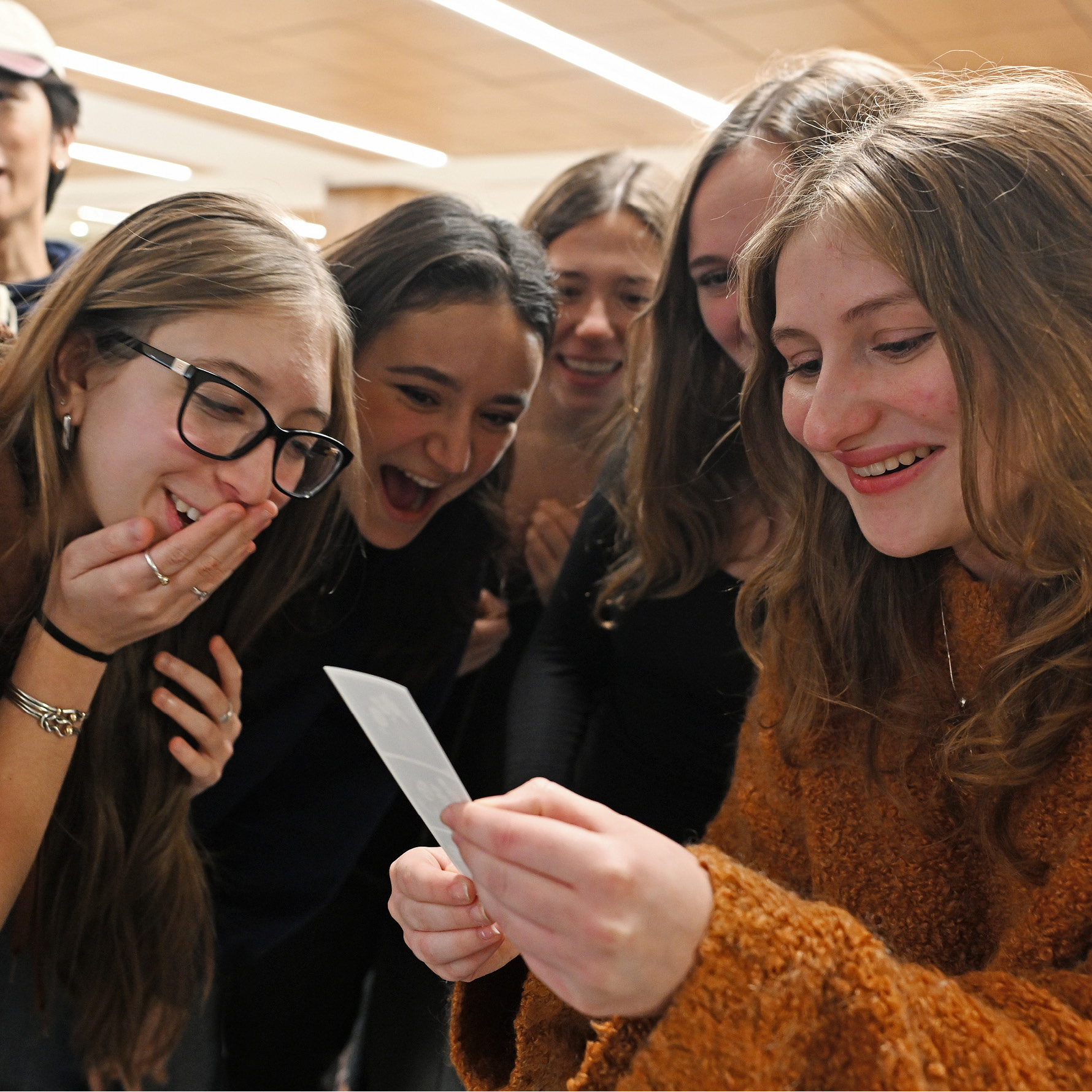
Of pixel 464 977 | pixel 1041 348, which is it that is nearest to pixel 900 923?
pixel 464 977

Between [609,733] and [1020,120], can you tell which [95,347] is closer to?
[609,733]

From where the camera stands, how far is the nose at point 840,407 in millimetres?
1049

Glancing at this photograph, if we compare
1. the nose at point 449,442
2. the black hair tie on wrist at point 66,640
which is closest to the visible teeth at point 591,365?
the nose at point 449,442

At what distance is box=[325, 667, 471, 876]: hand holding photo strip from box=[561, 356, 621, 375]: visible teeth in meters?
1.37

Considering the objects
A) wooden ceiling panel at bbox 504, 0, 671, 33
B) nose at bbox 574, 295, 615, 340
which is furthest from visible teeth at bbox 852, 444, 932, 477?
wooden ceiling panel at bbox 504, 0, 671, 33

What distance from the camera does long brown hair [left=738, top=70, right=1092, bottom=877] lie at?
0.98 meters

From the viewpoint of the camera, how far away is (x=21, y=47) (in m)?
2.28

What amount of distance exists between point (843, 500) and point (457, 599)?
2.50ft

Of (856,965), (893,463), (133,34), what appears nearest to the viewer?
(856,965)

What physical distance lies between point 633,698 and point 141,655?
0.74 metres

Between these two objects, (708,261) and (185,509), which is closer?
(185,509)

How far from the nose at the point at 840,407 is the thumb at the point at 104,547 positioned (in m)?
0.79

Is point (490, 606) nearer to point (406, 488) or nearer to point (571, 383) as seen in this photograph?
point (406, 488)

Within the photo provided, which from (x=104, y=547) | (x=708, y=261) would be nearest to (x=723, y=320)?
(x=708, y=261)
